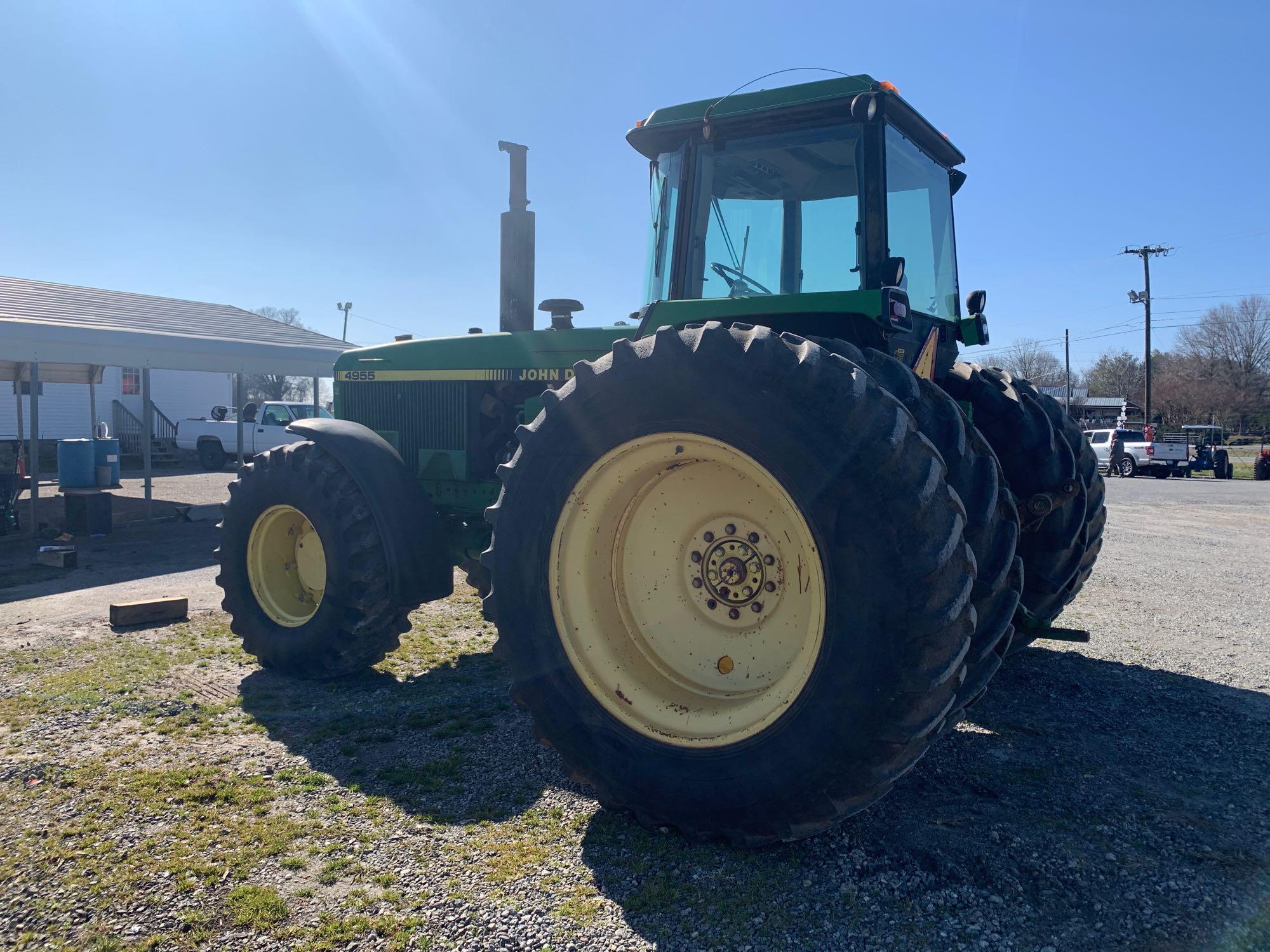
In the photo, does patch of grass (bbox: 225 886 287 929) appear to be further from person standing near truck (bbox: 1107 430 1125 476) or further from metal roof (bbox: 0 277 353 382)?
person standing near truck (bbox: 1107 430 1125 476)

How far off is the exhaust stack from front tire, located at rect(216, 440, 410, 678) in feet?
5.25

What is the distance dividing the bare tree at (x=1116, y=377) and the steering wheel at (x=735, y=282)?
81.0m

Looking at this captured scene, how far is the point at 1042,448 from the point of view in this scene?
4059 mm

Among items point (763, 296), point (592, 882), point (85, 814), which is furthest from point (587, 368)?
point (85, 814)

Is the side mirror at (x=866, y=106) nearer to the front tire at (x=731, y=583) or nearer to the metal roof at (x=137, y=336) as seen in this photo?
the front tire at (x=731, y=583)

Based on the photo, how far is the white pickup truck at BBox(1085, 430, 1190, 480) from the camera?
1068 inches

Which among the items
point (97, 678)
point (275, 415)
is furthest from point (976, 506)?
point (275, 415)

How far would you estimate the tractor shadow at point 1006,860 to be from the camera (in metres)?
2.32

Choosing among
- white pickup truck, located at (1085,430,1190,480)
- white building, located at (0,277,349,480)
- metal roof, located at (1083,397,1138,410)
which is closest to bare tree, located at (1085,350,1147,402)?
metal roof, located at (1083,397,1138,410)

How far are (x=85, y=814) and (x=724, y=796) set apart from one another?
7.45 feet

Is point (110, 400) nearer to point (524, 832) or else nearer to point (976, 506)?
point (524, 832)

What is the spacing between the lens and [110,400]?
100 ft

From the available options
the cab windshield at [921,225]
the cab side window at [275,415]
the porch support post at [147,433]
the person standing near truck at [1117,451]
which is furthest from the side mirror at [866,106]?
the person standing near truck at [1117,451]

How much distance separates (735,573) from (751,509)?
0.23 meters
